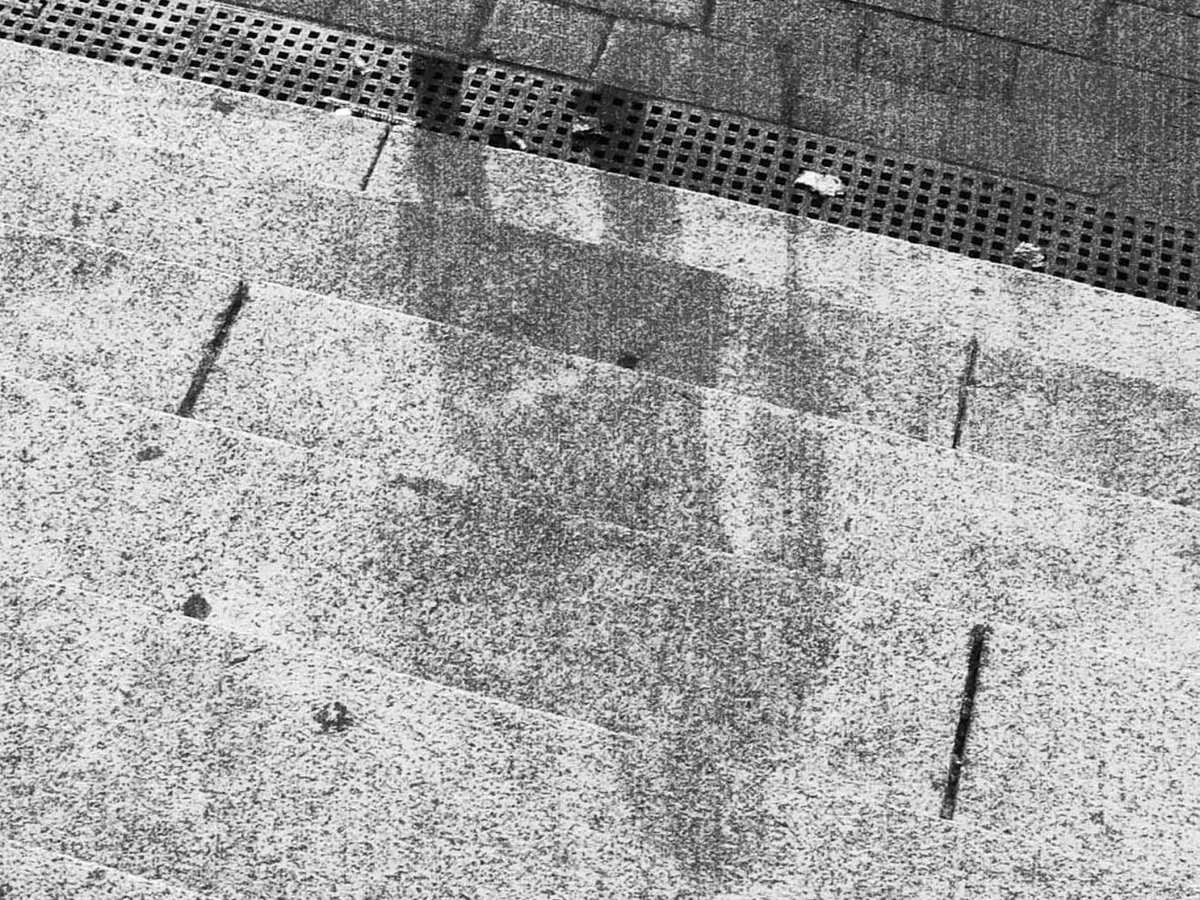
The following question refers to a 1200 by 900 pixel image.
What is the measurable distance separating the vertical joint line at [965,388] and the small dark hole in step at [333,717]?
1.47 metres

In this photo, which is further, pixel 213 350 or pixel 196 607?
pixel 213 350

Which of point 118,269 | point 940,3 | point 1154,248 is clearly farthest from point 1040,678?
point 940,3

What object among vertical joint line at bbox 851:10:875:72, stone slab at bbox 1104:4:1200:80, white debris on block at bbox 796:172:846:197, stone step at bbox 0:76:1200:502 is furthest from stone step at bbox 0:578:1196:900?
stone slab at bbox 1104:4:1200:80

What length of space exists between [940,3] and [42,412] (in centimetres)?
297

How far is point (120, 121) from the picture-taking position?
379cm

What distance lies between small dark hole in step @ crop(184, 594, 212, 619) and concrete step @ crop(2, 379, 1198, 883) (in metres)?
0.02

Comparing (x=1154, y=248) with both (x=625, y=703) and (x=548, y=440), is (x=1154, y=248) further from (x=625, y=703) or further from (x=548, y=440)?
(x=625, y=703)

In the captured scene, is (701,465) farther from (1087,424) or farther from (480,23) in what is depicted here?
(480,23)

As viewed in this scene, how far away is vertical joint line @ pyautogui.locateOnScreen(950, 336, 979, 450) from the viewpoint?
3300 mm

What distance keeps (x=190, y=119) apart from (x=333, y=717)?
6.14ft

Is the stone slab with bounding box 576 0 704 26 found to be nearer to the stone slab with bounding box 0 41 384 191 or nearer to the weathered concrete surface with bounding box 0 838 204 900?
the stone slab with bounding box 0 41 384 191

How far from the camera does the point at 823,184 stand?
13.2ft

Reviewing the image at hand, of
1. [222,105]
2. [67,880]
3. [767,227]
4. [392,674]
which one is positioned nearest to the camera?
[67,880]

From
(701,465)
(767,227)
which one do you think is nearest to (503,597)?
(701,465)
